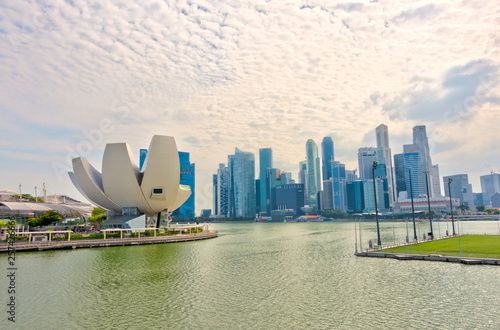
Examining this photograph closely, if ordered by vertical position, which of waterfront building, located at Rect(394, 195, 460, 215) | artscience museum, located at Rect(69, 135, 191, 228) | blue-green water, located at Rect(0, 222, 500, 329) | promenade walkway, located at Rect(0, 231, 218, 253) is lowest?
blue-green water, located at Rect(0, 222, 500, 329)

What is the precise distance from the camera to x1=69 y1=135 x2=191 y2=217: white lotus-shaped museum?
4969 cm

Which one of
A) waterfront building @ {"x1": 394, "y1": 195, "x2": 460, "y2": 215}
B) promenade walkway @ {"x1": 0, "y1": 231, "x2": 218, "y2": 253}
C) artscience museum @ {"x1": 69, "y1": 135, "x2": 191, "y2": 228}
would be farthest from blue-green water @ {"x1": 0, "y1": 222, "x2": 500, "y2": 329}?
waterfront building @ {"x1": 394, "y1": 195, "x2": 460, "y2": 215}

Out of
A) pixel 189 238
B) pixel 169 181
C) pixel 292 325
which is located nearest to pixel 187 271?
pixel 292 325

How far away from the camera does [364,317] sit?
1345cm

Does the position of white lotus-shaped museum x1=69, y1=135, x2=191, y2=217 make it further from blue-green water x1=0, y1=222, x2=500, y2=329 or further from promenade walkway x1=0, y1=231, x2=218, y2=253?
blue-green water x1=0, y1=222, x2=500, y2=329

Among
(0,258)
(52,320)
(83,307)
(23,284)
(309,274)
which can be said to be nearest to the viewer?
(52,320)

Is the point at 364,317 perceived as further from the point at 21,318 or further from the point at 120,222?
the point at 120,222

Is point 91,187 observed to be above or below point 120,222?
above

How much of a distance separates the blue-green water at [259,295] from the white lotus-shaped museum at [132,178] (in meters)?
24.1

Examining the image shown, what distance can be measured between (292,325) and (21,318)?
1112cm

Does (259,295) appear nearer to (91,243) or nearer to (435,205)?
(91,243)

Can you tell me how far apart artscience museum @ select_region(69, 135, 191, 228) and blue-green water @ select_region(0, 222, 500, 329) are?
24080 millimetres

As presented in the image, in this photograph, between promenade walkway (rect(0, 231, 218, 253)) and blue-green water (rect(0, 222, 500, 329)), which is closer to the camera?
blue-green water (rect(0, 222, 500, 329))

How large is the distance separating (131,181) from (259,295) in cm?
3884
